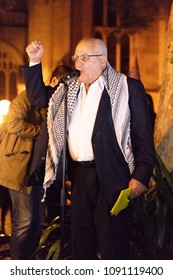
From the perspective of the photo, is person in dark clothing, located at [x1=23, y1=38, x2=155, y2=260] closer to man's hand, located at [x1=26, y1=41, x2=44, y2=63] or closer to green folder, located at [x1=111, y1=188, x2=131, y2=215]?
man's hand, located at [x1=26, y1=41, x2=44, y2=63]

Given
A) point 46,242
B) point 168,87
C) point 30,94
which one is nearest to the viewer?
point 30,94

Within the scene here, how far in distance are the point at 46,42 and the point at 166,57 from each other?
1386 centimetres

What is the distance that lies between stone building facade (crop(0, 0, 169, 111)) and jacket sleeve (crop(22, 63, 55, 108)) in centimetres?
1447

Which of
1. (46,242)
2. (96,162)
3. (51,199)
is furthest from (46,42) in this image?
(96,162)

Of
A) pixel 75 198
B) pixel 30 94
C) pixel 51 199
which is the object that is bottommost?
pixel 51 199

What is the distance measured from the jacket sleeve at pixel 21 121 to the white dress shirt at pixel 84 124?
50.7 inches

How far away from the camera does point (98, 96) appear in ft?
13.4

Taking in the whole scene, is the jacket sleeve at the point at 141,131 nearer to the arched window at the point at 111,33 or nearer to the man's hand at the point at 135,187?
the man's hand at the point at 135,187

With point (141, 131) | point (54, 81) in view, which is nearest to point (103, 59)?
point (141, 131)

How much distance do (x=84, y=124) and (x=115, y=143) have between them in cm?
23

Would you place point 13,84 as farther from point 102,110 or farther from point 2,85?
point 102,110

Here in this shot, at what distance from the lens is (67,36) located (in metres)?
19.6

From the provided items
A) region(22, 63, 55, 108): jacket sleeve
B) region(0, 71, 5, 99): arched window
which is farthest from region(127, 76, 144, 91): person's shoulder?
region(0, 71, 5, 99): arched window
